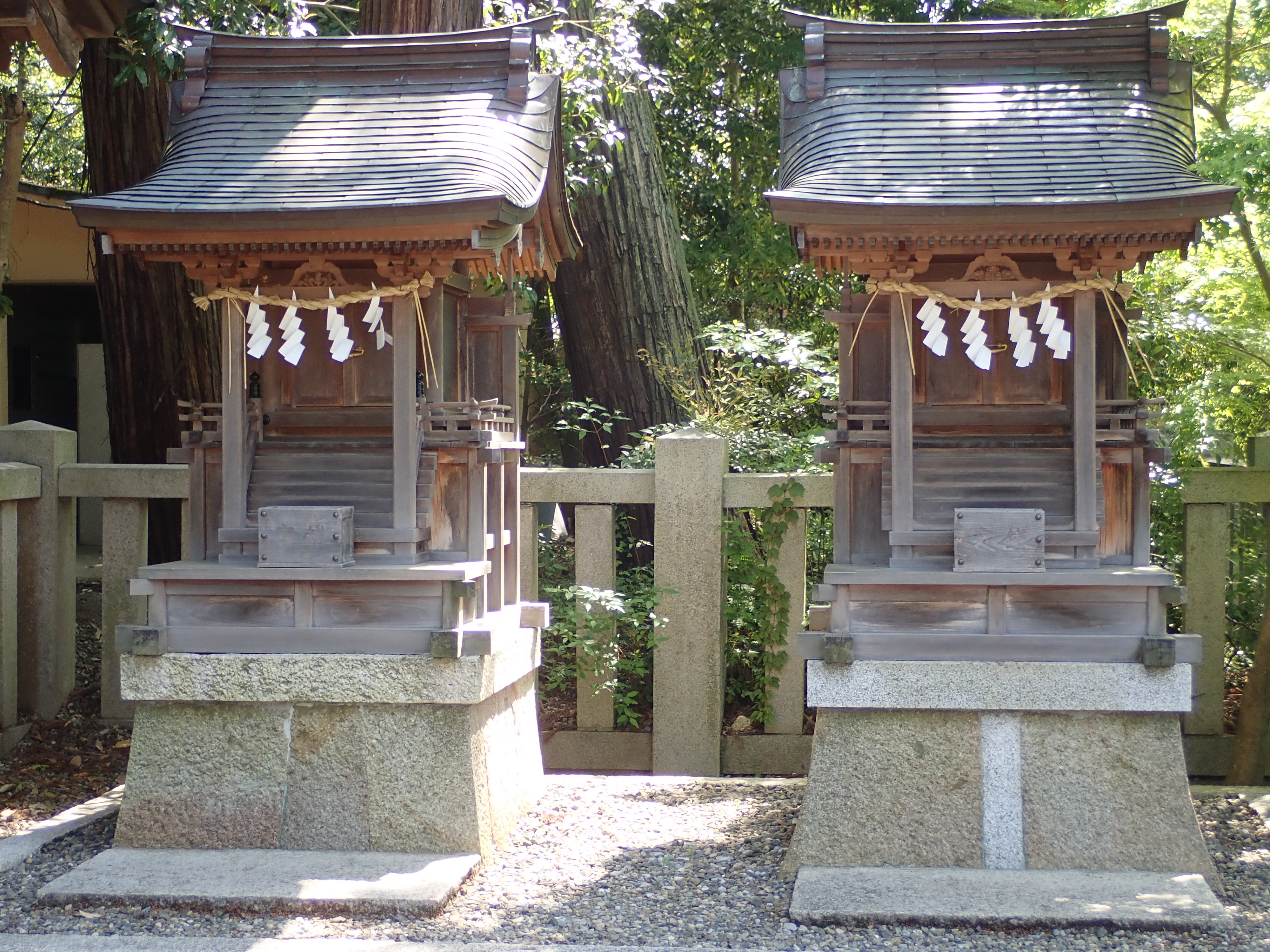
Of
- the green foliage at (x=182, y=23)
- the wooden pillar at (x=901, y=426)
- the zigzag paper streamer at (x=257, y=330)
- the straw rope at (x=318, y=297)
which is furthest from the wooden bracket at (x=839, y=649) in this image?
the green foliage at (x=182, y=23)

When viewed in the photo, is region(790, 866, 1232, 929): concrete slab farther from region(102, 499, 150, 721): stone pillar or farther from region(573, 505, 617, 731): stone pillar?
region(102, 499, 150, 721): stone pillar

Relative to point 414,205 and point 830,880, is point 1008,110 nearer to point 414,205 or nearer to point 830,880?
point 414,205

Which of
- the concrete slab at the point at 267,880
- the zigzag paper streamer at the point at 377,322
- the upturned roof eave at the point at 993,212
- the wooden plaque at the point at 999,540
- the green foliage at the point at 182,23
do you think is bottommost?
the concrete slab at the point at 267,880

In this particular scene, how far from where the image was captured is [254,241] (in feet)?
16.5

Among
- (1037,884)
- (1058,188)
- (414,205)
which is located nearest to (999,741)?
(1037,884)

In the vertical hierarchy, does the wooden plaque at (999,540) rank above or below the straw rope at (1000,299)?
below

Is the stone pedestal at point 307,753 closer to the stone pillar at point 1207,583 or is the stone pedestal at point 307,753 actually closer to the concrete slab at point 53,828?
the concrete slab at point 53,828

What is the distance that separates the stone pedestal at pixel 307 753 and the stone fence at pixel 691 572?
1684mm

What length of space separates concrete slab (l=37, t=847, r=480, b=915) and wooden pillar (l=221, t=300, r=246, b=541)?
1.41m

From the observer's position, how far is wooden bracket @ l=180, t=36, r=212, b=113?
→ 5848mm

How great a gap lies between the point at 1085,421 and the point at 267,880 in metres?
3.96

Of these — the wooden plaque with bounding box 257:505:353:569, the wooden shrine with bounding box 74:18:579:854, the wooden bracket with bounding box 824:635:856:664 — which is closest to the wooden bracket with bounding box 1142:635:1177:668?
the wooden bracket with bounding box 824:635:856:664

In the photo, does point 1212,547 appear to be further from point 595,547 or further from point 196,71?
point 196,71

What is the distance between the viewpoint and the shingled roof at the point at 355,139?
16.1 ft
